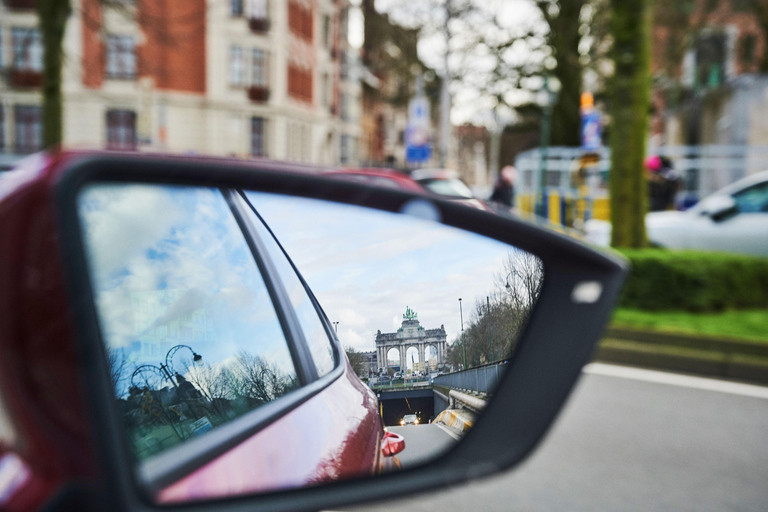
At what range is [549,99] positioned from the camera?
15227 millimetres

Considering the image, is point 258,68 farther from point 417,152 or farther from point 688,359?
point 688,359

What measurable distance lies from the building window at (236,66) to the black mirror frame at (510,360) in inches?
1603

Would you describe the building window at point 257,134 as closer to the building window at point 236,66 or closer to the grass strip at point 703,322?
the building window at point 236,66

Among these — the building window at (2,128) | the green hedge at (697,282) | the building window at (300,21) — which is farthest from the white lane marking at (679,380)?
the building window at (300,21)

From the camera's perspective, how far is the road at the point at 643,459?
3.45 m

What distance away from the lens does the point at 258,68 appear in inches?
1620

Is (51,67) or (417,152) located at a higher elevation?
(51,67)

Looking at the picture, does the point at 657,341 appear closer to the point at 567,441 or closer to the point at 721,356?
the point at 721,356

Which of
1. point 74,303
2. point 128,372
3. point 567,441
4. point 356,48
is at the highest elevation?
point 356,48

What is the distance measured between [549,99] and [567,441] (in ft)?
39.2

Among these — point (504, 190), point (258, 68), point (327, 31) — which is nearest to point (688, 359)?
point (504, 190)

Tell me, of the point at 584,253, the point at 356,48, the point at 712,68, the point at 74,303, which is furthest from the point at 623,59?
the point at 356,48

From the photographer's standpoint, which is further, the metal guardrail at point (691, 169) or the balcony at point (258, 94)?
the balcony at point (258, 94)

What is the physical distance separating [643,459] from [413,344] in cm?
343
